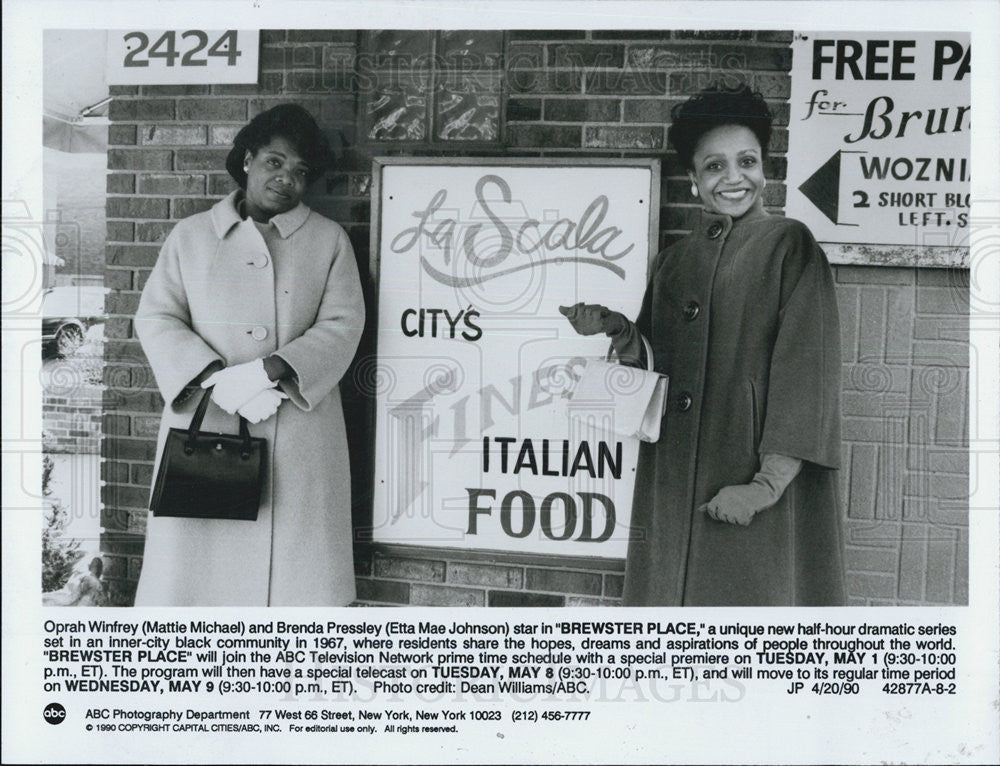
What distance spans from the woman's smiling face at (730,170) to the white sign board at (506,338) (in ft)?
0.57

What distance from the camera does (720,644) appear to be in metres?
3.21

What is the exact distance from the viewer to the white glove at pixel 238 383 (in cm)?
315

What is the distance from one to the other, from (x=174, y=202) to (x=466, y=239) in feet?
3.37

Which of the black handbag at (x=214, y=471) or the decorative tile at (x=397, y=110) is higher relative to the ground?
the decorative tile at (x=397, y=110)

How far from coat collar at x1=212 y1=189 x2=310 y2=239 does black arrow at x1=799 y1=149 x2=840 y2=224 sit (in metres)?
1.70

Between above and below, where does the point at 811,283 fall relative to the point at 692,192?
below

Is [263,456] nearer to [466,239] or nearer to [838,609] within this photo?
[466,239]

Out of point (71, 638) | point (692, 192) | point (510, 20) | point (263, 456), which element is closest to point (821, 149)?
point (692, 192)

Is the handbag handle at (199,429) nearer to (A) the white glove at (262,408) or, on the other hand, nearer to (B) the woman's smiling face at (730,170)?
(A) the white glove at (262,408)

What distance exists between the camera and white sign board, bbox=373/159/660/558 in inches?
127

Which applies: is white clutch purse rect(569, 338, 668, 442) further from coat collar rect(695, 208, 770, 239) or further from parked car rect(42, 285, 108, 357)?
parked car rect(42, 285, 108, 357)

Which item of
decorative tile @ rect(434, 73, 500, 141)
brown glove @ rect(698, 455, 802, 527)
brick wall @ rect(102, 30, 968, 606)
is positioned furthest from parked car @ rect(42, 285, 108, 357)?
brown glove @ rect(698, 455, 802, 527)

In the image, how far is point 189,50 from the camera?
3.24 meters

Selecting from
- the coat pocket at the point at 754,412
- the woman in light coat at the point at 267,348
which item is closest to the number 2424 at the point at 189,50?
the woman in light coat at the point at 267,348
